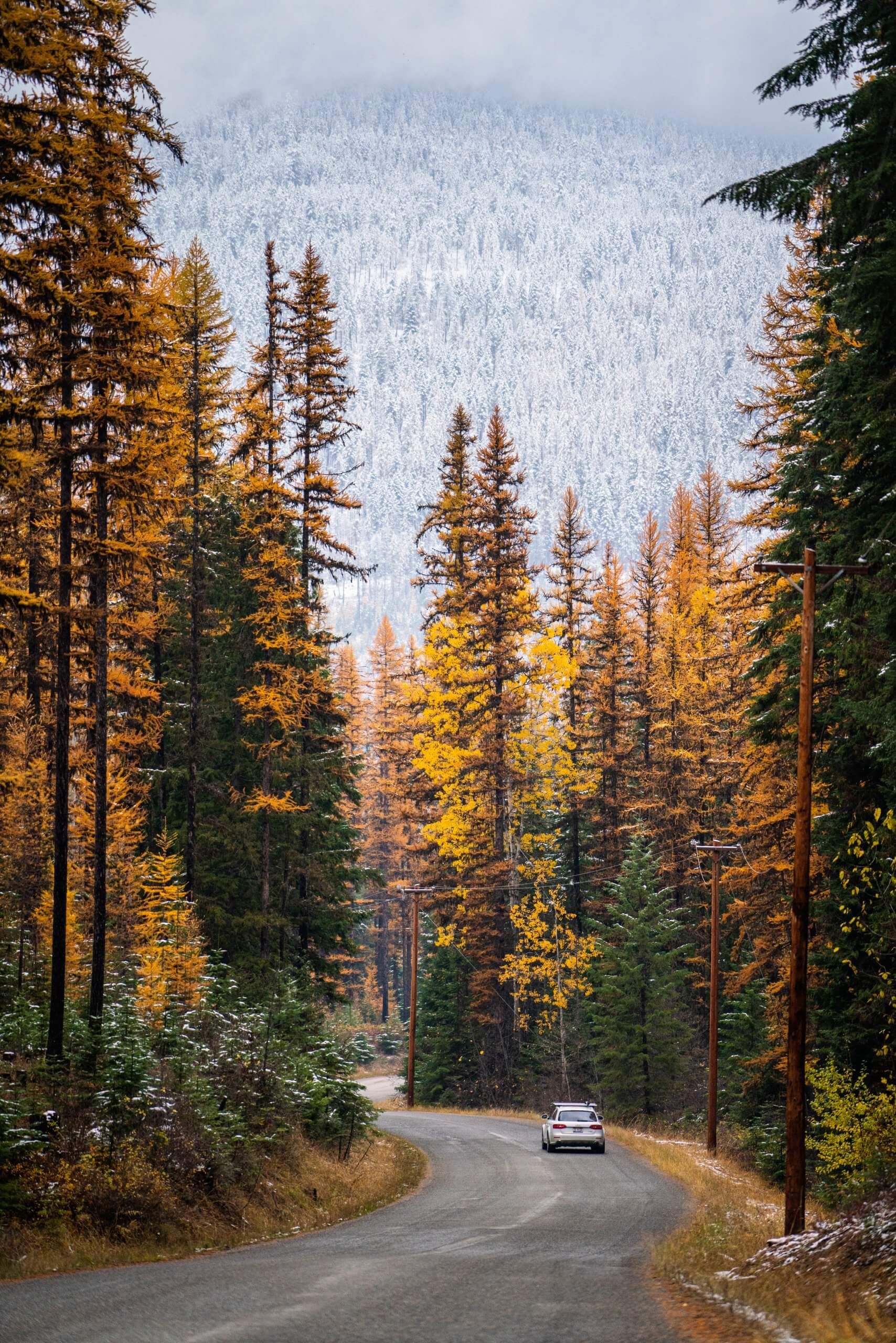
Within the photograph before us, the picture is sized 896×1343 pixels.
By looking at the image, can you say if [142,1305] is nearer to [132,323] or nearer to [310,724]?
[132,323]

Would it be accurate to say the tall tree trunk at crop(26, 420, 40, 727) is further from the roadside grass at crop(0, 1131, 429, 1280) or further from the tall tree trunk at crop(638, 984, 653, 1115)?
the tall tree trunk at crop(638, 984, 653, 1115)

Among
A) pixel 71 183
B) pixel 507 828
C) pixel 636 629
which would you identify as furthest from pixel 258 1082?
pixel 636 629

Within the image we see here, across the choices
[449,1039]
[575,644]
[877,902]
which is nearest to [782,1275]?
[877,902]

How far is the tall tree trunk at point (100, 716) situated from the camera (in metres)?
20.3

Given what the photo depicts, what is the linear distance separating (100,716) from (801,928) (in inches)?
512

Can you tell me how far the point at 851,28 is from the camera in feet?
50.8

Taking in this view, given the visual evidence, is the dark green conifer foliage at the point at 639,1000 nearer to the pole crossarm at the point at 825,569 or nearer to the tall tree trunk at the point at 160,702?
the tall tree trunk at the point at 160,702

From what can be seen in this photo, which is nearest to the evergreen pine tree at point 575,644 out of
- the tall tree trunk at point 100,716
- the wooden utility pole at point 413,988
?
the wooden utility pole at point 413,988

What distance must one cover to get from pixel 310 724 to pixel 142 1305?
25.6 meters

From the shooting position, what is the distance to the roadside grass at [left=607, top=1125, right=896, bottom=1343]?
9.80 meters

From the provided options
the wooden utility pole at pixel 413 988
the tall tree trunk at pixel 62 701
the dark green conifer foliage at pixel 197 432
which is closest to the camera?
the tall tree trunk at pixel 62 701

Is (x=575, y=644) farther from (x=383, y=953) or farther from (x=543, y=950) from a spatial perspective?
(x=383, y=953)

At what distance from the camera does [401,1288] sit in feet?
39.6

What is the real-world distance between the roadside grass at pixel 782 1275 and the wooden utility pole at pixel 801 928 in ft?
1.70
